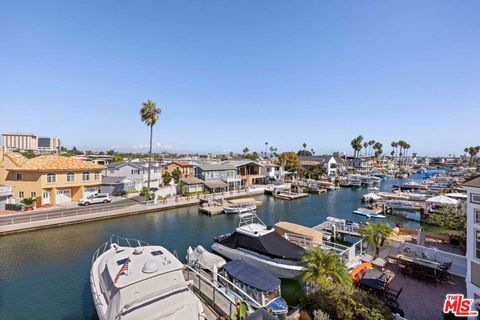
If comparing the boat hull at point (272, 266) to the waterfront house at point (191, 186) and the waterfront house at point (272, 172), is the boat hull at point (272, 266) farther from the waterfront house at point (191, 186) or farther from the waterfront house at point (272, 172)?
the waterfront house at point (272, 172)

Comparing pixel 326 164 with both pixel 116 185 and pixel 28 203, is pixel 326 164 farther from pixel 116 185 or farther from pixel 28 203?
pixel 28 203

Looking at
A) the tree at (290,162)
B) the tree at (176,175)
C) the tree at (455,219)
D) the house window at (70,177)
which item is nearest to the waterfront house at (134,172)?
the tree at (176,175)

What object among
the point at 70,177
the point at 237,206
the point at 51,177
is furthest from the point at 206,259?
the point at 70,177

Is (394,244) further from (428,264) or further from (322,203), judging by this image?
(322,203)

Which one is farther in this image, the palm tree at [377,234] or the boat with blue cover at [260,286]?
the palm tree at [377,234]

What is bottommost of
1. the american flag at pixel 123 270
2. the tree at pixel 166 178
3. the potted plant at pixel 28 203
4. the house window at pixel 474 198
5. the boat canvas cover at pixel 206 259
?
the boat canvas cover at pixel 206 259

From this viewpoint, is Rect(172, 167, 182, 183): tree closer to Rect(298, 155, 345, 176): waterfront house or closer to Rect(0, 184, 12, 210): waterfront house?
Rect(0, 184, 12, 210): waterfront house

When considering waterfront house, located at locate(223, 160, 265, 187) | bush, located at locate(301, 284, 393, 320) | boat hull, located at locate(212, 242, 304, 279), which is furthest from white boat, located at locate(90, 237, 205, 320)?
waterfront house, located at locate(223, 160, 265, 187)
